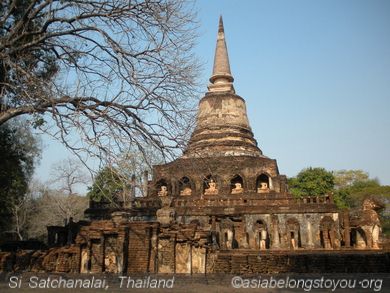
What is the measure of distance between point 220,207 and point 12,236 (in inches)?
835

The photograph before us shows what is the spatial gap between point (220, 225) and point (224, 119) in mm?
12624

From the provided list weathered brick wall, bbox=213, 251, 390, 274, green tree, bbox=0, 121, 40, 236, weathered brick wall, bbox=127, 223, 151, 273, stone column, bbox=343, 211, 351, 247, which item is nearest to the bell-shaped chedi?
stone column, bbox=343, 211, 351, 247

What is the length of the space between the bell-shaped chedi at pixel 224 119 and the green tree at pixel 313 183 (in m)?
11.5

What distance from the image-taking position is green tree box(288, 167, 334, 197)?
37531 mm

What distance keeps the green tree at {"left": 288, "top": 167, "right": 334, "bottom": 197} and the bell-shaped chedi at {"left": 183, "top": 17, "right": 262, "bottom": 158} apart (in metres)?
11.5

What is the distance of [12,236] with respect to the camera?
33.2 m

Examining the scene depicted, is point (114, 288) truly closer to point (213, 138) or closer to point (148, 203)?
point (148, 203)

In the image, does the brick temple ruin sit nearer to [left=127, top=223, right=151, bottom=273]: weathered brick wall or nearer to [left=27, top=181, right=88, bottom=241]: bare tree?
[left=127, top=223, right=151, bottom=273]: weathered brick wall

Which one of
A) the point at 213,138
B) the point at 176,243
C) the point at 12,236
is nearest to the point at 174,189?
the point at 213,138

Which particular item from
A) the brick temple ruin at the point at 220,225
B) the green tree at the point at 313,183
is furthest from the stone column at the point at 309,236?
the green tree at the point at 313,183

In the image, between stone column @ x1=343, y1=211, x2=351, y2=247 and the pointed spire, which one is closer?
Result: stone column @ x1=343, y1=211, x2=351, y2=247

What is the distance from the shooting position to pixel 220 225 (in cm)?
1716

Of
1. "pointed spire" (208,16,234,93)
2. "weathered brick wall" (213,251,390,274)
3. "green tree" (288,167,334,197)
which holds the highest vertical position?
"pointed spire" (208,16,234,93)

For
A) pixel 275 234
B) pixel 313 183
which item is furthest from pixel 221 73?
pixel 275 234
